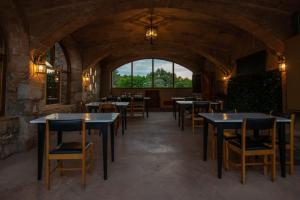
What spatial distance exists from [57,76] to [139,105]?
398 centimetres

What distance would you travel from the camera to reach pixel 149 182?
2693mm

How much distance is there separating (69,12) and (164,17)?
2.90 meters

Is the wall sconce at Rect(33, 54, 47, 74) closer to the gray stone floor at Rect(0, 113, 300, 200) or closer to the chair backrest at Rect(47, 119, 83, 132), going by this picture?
the gray stone floor at Rect(0, 113, 300, 200)

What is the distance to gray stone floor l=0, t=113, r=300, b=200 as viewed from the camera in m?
2.37

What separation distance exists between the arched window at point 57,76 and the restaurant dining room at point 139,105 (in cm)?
3

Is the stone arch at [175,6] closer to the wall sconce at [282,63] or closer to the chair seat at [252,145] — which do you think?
the wall sconce at [282,63]

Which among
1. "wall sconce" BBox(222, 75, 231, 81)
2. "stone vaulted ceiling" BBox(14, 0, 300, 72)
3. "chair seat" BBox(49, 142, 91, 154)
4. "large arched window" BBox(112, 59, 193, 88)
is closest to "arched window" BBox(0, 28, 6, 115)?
"stone vaulted ceiling" BBox(14, 0, 300, 72)

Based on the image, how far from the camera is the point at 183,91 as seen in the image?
14531 millimetres

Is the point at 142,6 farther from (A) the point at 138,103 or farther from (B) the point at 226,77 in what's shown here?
(B) the point at 226,77

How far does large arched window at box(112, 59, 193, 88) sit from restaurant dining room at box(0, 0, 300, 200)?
4.91 metres

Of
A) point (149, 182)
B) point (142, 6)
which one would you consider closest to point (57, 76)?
point (142, 6)

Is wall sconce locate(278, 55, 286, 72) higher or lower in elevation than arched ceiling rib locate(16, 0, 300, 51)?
lower

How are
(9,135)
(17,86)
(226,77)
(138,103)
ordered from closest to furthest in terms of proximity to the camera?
1. (9,135)
2. (17,86)
3. (226,77)
4. (138,103)

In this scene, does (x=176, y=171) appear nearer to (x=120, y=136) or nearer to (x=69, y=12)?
(x=120, y=136)
